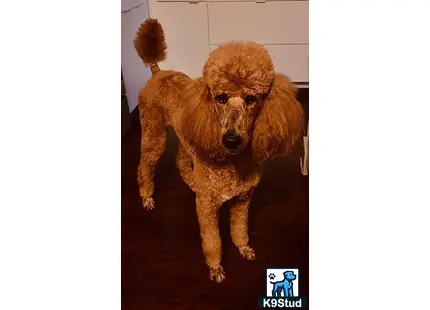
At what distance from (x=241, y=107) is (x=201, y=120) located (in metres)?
0.09

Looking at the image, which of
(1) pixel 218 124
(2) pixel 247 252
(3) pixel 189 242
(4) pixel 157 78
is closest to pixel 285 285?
(2) pixel 247 252

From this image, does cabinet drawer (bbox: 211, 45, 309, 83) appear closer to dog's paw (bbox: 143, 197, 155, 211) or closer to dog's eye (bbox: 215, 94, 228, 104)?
dog's eye (bbox: 215, 94, 228, 104)

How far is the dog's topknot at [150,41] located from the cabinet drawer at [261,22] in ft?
0.30

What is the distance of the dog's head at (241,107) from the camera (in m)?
0.74

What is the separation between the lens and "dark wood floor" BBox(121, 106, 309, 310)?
2.74 ft

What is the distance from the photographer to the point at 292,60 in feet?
2.58

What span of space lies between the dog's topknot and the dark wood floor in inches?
5.5

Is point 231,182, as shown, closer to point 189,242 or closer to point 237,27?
point 189,242

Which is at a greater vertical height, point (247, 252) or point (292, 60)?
point (292, 60)

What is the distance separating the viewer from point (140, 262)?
0.87 metres

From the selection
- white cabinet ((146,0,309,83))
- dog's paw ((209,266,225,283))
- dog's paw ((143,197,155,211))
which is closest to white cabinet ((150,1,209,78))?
white cabinet ((146,0,309,83))
